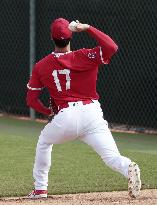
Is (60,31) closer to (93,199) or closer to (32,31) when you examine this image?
(93,199)

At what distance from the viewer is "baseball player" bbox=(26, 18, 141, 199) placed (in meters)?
7.82

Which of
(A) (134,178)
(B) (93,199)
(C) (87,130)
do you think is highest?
(C) (87,130)

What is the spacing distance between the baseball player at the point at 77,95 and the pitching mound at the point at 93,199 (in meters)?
0.16

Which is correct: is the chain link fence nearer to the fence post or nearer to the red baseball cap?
the fence post

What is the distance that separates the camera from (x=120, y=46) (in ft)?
44.4

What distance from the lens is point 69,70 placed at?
789 cm

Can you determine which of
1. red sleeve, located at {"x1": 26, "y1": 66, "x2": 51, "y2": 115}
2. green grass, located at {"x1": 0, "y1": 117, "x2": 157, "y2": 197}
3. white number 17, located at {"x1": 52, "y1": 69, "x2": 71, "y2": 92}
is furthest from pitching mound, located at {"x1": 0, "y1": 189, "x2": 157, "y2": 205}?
white number 17, located at {"x1": 52, "y1": 69, "x2": 71, "y2": 92}

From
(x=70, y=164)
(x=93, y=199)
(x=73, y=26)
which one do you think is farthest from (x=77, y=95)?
(x=70, y=164)

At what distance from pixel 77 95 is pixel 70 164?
258 cm

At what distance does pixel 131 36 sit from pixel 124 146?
2.00 meters

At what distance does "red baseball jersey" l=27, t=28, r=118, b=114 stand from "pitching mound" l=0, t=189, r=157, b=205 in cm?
91

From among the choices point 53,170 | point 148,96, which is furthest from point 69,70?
point 148,96

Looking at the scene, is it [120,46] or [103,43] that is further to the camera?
[120,46]

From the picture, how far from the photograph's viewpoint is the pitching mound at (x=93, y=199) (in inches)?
313
